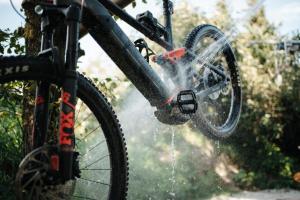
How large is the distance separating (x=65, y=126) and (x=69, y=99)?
4.0 inches

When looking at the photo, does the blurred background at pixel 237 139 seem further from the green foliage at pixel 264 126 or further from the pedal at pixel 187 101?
the pedal at pixel 187 101

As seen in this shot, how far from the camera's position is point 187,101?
8.50 feet

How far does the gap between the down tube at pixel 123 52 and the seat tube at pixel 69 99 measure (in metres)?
0.33

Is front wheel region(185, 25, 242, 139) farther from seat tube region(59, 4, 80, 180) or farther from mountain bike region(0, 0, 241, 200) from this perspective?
seat tube region(59, 4, 80, 180)

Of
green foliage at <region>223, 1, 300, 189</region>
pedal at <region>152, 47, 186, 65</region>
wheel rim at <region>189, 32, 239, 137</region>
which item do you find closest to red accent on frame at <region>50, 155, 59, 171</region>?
pedal at <region>152, 47, 186, 65</region>

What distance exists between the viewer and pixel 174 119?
2.64m

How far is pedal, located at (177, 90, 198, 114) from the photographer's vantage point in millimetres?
2588

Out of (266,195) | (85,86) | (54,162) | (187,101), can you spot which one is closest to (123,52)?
(85,86)

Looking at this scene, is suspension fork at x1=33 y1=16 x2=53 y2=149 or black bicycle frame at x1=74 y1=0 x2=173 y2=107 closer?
suspension fork at x1=33 y1=16 x2=53 y2=149

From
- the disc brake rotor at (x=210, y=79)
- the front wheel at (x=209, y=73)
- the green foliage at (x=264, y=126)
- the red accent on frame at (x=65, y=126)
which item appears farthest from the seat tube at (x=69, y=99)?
the green foliage at (x=264, y=126)

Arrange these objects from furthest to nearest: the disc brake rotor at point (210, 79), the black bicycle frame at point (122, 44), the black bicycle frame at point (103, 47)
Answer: the disc brake rotor at point (210, 79) → the black bicycle frame at point (122, 44) → the black bicycle frame at point (103, 47)

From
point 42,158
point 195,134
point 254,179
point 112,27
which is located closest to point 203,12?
point 195,134

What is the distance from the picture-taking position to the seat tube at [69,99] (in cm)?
140

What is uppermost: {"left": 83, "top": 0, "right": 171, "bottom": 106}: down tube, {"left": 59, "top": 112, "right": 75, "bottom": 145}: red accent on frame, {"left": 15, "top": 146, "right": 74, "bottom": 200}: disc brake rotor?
{"left": 83, "top": 0, "right": 171, "bottom": 106}: down tube
